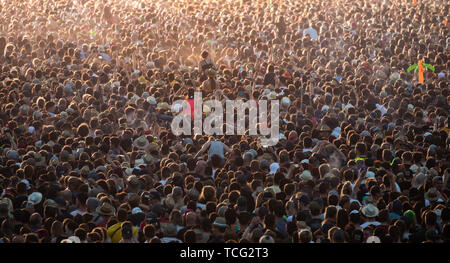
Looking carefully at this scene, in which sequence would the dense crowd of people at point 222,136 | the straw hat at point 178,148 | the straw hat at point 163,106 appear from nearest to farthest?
the dense crowd of people at point 222,136, the straw hat at point 178,148, the straw hat at point 163,106

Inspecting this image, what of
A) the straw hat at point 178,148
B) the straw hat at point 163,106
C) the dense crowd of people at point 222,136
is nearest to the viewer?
the dense crowd of people at point 222,136

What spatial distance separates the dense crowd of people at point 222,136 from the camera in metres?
9.38

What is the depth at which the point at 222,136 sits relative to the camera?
13172mm

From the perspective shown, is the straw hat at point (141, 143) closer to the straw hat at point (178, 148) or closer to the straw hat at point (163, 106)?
the straw hat at point (178, 148)

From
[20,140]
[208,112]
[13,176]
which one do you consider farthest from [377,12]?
[13,176]

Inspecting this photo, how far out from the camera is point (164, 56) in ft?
61.0

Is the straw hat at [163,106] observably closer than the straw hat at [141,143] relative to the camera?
No

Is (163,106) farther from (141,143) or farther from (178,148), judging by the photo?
(178,148)

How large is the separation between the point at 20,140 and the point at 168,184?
11.7 feet

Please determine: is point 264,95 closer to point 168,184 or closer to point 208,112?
point 208,112

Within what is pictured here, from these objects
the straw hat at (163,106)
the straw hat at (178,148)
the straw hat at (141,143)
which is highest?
the straw hat at (163,106)

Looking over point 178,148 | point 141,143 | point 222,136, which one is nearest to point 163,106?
point 222,136

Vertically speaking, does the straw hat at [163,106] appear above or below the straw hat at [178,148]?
above

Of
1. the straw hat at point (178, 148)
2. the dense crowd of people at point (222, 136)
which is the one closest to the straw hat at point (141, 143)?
the dense crowd of people at point (222, 136)
